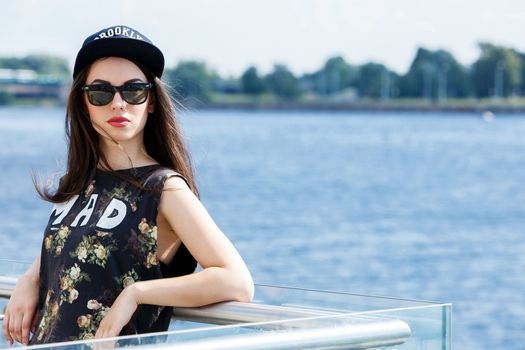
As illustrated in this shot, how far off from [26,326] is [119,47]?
2.41 feet

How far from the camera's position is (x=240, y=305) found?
2.83 meters

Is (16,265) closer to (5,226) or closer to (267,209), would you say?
(5,226)

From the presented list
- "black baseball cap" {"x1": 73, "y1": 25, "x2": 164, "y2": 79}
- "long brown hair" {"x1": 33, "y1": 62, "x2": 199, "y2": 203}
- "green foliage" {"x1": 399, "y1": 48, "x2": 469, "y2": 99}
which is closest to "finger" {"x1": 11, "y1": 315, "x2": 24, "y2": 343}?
"long brown hair" {"x1": 33, "y1": 62, "x2": 199, "y2": 203}

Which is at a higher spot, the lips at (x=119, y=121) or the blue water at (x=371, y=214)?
the lips at (x=119, y=121)

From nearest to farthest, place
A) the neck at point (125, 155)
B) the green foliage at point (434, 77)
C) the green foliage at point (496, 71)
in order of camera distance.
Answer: the neck at point (125, 155) → the green foliage at point (496, 71) → the green foliage at point (434, 77)

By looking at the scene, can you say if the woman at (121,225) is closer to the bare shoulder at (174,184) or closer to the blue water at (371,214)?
the bare shoulder at (174,184)

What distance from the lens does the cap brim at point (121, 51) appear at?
9.76 ft

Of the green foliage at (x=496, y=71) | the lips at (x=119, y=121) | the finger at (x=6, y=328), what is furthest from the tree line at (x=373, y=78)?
Answer: the lips at (x=119, y=121)

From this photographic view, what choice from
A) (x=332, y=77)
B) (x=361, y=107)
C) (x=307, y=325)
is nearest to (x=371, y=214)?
(x=307, y=325)

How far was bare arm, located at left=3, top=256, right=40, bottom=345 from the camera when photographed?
10.3 feet

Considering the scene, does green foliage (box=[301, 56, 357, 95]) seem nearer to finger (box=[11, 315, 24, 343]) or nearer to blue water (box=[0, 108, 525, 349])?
blue water (box=[0, 108, 525, 349])

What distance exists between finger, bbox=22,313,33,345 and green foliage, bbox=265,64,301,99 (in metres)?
117

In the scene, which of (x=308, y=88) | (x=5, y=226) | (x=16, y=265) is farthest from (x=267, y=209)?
(x=308, y=88)

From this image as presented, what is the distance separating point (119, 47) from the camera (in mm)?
2977
